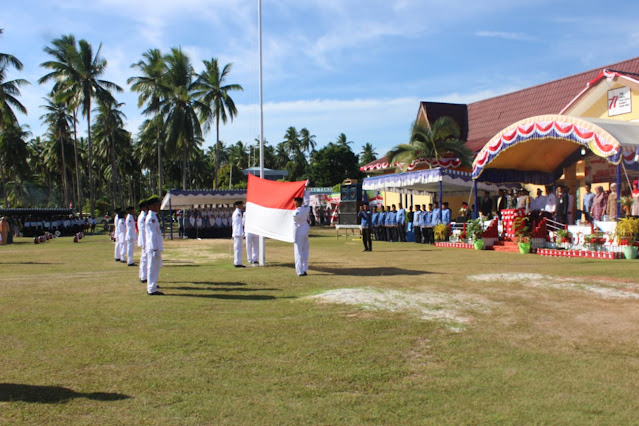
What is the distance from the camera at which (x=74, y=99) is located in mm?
43312

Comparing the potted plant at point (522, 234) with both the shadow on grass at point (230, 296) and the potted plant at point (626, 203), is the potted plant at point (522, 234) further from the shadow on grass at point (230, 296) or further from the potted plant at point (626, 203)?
the shadow on grass at point (230, 296)

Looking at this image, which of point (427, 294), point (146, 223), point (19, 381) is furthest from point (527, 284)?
point (19, 381)

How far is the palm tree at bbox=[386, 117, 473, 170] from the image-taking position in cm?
3019

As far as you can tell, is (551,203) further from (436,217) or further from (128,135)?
(128,135)

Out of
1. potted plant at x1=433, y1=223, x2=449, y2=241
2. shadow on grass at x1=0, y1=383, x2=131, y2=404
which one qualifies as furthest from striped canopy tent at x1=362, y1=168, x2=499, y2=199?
shadow on grass at x1=0, y1=383, x2=131, y2=404

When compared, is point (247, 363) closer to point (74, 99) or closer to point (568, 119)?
point (568, 119)

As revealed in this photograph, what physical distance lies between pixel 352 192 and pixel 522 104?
1298 centimetres

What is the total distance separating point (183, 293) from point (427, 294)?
4.14 meters

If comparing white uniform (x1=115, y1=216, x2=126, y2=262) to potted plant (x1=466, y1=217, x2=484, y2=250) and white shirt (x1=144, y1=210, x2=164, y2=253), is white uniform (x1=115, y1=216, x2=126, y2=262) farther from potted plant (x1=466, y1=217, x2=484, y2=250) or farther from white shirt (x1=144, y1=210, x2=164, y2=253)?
potted plant (x1=466, y1=217, x2=484, y2=250)

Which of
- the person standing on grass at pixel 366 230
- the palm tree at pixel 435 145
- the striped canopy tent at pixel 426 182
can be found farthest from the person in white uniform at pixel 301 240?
the palm tree at pixel 435 145

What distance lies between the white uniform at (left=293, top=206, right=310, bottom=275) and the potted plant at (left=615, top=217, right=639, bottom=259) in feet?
28.4

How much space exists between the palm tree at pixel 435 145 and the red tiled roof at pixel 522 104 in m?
1.13

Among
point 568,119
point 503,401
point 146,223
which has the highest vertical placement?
point 568,119

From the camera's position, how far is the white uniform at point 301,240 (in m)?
11.7
